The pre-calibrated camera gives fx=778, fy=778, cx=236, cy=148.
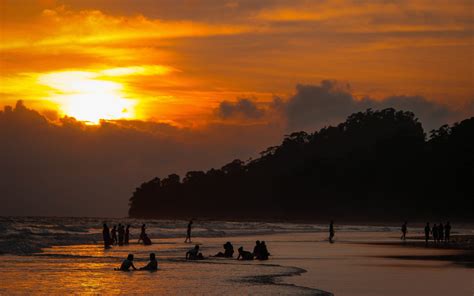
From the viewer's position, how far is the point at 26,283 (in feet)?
92.1

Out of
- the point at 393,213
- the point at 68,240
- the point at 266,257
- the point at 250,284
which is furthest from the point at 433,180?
the point at 250,284

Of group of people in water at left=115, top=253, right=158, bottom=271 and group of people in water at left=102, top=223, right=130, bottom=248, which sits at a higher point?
group of people in water at left=102, top=223, right=130, bottom=248

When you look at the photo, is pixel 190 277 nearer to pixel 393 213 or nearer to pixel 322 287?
pixel 322 287

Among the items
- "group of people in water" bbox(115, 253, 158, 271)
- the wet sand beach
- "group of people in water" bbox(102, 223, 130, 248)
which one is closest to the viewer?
the wet sand beach

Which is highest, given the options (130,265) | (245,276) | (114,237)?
(114,237)

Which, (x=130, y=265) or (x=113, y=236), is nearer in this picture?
(x=130, y=265)

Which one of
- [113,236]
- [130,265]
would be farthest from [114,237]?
[130,265]

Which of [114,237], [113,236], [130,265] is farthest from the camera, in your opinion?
[114,237]

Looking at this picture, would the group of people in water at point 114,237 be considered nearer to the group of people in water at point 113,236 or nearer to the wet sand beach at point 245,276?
the group of people in water at point 113,236

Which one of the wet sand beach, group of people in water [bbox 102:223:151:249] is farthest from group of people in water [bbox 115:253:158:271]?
group of people in water [bbox 102:223:151:249]

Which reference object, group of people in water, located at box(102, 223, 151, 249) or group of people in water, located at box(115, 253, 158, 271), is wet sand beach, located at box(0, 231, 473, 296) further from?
group of people in water, located at box(102, 223, 151, 249)

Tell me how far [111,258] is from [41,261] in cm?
422

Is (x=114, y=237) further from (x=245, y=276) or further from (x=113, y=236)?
(x=245, y=276)

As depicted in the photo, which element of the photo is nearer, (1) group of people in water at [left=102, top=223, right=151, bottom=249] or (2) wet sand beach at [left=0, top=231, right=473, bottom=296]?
(2) wet sand beach at [left=0, top=231, right=473, bottom=296]
